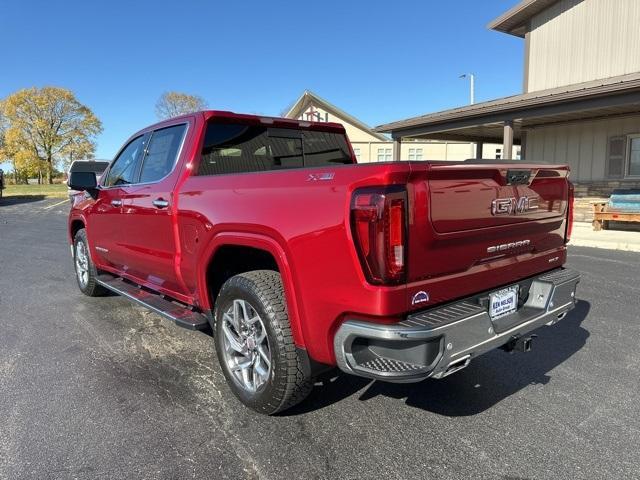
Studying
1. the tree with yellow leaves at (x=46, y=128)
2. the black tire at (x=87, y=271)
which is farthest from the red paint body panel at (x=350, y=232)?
the tree with yellow leaves at (x=46, y=128)

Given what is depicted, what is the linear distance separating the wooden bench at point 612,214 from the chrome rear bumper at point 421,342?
1088 centimetres

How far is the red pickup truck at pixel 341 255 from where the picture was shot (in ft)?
7.38

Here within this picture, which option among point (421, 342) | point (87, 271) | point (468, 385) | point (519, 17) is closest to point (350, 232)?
point (421, 342)

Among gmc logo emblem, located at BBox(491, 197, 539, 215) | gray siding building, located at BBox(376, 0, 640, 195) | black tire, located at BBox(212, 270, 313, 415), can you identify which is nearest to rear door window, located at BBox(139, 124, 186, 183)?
black tire, located at BBox(212, 270, 313, 415)

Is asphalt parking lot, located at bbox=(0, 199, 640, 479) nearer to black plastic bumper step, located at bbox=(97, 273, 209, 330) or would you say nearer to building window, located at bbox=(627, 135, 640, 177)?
black plastic bumper step, located at bbox=(97, 273, 209, 330)

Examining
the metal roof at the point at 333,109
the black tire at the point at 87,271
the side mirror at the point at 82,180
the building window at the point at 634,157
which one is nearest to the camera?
the side mirror at the point at 82,180

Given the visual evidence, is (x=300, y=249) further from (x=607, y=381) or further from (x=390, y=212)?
(x=607, y=381)

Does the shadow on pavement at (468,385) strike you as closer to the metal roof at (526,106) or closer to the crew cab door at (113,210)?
the crew cab door at (113,210)

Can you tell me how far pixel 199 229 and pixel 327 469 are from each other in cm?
176

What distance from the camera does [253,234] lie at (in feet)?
9.37

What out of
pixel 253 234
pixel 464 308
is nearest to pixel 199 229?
pixel 253 234

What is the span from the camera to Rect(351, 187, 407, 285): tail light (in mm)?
2193

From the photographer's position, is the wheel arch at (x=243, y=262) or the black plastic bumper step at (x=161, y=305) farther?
the black plastic bumper step at (x=161, y=305)

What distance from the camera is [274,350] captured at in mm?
2727
